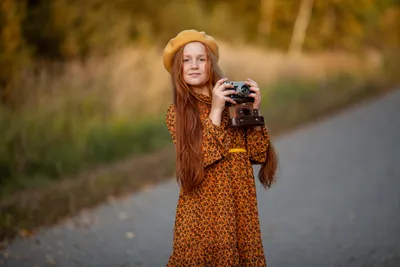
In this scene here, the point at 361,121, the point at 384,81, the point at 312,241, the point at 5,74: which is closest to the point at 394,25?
the point at 384,81

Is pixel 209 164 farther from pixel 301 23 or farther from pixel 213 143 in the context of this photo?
pixel 301 23

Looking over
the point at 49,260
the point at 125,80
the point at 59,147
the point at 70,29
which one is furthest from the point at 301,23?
the point at 49,260

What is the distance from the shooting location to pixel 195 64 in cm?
368

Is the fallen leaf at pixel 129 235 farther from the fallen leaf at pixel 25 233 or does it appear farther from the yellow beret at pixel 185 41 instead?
the yellow beret at pixel 185 41

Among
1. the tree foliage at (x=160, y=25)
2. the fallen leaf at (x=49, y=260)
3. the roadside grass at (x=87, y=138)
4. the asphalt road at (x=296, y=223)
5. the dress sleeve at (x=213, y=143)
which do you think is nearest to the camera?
the dress sleeve at (x=213, y=143)

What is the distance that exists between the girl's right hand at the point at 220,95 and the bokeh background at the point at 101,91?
3755mm

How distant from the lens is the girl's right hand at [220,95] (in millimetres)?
3537

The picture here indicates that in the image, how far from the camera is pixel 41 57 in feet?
42.9

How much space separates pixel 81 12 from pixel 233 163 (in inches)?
403

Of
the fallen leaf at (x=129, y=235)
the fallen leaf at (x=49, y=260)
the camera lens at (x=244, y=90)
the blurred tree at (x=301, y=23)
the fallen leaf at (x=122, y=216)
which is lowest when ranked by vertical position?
the fallen leaf at (x=49, y=260)

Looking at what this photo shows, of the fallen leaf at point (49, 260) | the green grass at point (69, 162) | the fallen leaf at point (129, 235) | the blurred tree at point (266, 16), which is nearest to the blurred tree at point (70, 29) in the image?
the green grass at point (69, 162)

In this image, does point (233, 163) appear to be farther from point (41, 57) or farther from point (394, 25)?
point (394, 25)

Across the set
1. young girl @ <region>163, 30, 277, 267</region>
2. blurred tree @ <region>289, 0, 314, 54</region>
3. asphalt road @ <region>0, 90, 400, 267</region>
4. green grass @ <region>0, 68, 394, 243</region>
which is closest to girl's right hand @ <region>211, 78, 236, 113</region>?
young girl @ <region>163, 30, 277, 267</region>

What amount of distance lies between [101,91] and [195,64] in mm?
7503
